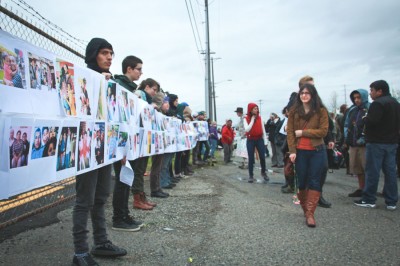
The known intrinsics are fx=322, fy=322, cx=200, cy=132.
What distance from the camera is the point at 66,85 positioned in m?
2.49

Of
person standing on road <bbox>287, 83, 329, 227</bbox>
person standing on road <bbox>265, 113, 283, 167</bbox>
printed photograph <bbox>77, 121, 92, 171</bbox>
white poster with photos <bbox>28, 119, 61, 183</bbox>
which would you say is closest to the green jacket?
printed photograph <bbox>77, 121, 92, 171</bbox>

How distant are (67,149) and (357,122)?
5.47 m

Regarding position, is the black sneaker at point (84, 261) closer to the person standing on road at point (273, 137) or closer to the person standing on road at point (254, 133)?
the person standing on road at point (254, 133)

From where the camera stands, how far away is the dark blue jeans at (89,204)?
271cm

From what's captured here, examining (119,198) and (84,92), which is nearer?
(84,92)

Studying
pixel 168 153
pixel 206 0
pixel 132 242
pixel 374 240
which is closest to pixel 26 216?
pixel 132 242

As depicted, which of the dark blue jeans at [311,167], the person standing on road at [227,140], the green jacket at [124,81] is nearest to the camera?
the green jacket at [124,81]

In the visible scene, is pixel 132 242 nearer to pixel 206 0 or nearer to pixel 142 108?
→ pixel 142 108

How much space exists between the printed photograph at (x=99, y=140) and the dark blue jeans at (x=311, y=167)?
2.85 meters

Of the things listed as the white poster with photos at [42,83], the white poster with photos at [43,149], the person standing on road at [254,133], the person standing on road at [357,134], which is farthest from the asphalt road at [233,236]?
the person standing on road at [254,133]

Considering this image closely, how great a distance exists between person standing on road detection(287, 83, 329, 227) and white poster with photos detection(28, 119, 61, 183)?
337cm

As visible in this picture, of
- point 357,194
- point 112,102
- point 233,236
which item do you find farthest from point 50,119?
point 357,194

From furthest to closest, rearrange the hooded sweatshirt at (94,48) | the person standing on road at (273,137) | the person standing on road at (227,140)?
the person standing on road at (227,140)
the person standing on road at (273,137)
the hooded sweatshirt at (94,48)

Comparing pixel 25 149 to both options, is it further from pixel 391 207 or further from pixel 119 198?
pixel 391 207
